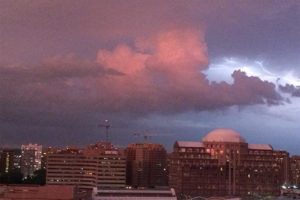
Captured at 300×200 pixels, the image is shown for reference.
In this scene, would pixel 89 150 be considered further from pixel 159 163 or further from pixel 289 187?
pixel 289 187

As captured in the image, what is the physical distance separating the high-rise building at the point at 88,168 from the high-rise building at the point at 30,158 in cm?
1714

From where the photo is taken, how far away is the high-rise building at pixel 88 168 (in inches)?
2190

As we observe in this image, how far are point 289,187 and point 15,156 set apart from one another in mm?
32988

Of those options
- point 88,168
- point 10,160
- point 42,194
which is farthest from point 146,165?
point 42,194

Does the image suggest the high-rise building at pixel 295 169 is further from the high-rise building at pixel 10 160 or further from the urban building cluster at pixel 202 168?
the high-rise building at pixel 10 160

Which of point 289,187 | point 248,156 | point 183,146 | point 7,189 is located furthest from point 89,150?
point 7,189

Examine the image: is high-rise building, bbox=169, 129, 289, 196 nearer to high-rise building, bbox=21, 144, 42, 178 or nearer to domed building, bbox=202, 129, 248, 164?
domed building, bbox=202, 129, 248, 164

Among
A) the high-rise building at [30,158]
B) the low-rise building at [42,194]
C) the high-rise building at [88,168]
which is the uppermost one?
the high-rise building at [30,158]

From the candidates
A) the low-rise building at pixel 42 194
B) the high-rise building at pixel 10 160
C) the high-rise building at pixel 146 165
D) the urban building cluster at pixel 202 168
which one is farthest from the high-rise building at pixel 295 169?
the low-rise building at pixel 42 194

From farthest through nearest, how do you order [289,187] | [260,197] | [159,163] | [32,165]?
[32,165]
[159,163]
[289,187]
[260,197]

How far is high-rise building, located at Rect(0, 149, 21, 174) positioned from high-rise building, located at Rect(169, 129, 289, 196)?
78.1ft

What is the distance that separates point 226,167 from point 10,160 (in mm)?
30060

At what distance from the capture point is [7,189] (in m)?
32.1

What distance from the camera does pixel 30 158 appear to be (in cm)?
7719
